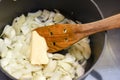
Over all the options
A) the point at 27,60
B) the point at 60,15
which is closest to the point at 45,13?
the point at 60,15

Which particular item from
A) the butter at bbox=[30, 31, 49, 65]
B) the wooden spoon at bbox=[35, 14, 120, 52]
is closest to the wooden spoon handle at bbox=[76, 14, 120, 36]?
the wooden spoon at bbox=[35, 14, 120, 52]

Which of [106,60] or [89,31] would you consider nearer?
[89,31]

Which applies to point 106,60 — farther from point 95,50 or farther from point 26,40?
point 26,40

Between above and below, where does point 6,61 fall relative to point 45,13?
below

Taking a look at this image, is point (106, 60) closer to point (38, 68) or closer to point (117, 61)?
point (117, 61)

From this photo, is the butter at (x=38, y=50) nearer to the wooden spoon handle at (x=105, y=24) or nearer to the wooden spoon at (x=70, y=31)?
the wooden spoon at (x=70, y=31)
